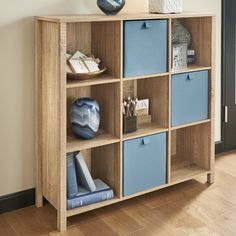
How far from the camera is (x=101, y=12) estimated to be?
8.84 feet

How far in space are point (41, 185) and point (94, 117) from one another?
52 cm

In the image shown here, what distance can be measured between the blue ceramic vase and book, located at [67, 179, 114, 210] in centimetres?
31

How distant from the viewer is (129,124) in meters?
2.59

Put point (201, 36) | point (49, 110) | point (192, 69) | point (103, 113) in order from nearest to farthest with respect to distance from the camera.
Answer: point (49, 110) < point (103, 113) < point (192, 69) < point (201, 36)

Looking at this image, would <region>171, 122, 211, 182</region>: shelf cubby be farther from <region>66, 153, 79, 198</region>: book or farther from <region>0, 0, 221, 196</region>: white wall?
<region>0, 0, 221, 196</region>: white wall

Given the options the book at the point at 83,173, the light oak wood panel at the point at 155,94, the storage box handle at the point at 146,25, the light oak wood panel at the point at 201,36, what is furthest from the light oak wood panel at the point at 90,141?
the light oak wood panel at the point at 201,36

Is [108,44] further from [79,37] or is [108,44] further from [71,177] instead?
[71,177]

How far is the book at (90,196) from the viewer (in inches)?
96.8

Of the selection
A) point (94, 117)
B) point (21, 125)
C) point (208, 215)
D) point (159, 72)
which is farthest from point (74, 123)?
point (208, 215)

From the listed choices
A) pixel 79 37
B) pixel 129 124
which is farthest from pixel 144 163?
pixel 79 37

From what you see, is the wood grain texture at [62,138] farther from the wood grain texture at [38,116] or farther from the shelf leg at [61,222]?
the wood grain texture at [38,116]

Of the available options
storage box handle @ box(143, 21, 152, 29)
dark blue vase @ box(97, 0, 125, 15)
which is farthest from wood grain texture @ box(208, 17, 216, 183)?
dark blue vase @ box(97, 0, 125, 15)

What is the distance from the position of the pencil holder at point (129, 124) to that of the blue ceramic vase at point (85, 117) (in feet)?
0.57

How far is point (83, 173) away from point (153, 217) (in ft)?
1.48
